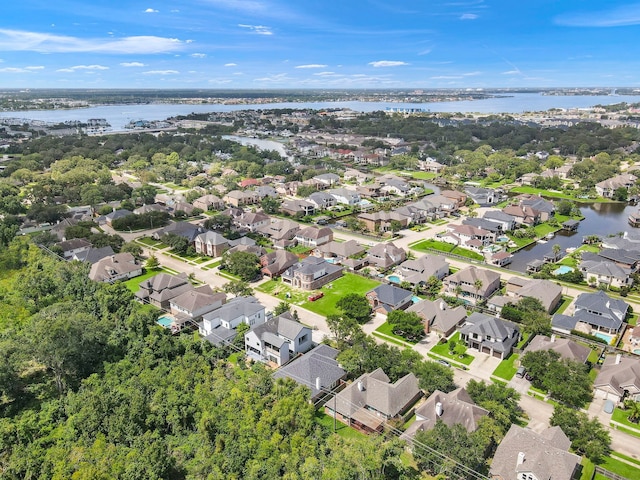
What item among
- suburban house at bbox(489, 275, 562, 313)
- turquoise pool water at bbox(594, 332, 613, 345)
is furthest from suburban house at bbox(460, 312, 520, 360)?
turquoise pool water at bbox(594, 332, 613, 345)

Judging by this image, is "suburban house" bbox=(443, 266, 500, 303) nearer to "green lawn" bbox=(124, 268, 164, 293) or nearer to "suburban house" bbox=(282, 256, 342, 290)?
"suburban house" bbox=(282, 256, 342, 290)

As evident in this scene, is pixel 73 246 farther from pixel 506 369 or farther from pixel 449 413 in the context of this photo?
pixel 506 369

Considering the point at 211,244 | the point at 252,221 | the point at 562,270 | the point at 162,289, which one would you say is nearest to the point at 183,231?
the point at 211,244

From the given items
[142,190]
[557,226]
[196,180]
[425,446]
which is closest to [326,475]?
[425,446]

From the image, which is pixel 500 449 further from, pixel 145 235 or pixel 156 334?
pixel 145 235

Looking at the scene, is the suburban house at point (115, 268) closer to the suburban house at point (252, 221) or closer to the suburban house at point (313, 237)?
the suburban house at point (252, 221)

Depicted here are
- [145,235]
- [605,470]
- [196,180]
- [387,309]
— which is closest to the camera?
[605,470]
